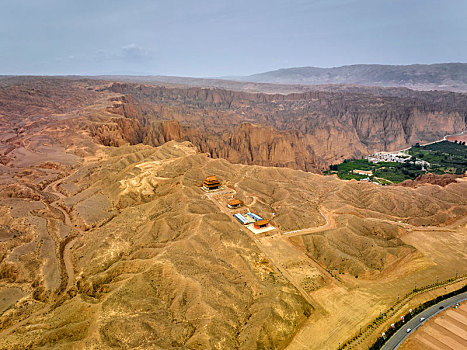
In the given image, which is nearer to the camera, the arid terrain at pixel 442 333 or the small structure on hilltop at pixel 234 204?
the arid terrain at pixel 442 333

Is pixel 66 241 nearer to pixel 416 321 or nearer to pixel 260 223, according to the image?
pixel 260 223

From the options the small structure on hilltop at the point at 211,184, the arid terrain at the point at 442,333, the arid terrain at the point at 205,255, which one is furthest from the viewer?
the small structure on hilltop at the point at 211,184

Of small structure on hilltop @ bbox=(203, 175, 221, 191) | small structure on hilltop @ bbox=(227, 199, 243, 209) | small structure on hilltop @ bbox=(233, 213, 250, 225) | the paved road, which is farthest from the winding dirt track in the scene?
the paved road

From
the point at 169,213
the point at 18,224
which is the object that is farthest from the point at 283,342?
the point at 18,224

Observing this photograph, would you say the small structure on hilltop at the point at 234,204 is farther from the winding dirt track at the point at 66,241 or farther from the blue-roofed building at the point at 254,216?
the winding dirt track at the point at 66,241

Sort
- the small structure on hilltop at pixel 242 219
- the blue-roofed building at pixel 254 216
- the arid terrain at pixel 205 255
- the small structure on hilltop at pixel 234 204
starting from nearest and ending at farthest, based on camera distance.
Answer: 1. the arid terrain at pixel 205 255
2. the small structure on hilltop at pixel 242 219
3. the blue-roofed building at pixel 254 216
4. the small structure on hilltop at pixel 234 204

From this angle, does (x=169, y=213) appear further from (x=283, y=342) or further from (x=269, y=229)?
(x=283, y=342)

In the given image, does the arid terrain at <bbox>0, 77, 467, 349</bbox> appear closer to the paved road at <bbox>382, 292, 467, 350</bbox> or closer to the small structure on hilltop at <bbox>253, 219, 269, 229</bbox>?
the small structure on hilltop at <bbox>253, 219, 269, 229</bbox>

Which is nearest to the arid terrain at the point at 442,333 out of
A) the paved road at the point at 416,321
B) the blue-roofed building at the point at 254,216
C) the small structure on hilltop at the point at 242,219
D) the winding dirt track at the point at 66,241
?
the paved road at the point at 416,321

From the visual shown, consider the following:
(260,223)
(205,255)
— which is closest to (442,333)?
(260,223)
